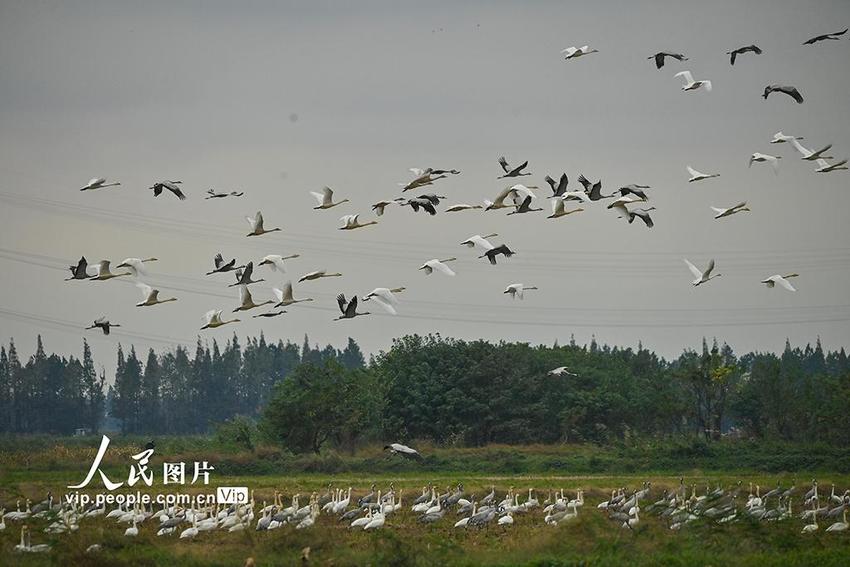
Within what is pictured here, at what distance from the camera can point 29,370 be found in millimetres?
128625

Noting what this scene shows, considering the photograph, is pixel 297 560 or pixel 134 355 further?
pixel 134 355

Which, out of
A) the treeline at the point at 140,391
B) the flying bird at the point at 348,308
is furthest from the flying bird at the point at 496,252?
the treeline at the point at 140,391

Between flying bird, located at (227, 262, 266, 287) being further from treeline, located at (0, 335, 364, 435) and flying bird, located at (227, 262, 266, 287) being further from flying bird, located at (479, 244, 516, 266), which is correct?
treeline, located at (0, 335, 364, 435)

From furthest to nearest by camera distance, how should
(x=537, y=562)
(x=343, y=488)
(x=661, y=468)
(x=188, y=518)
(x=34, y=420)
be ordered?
(x=34, y=420)
(x=661, y=468)
(x=343, y=488)
(x=188, y=518)
(x=537, y=562)

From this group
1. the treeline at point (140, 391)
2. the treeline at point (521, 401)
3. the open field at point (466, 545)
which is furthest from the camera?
the treeline at point (140, 391)

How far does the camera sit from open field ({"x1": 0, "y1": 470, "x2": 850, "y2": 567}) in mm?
31484

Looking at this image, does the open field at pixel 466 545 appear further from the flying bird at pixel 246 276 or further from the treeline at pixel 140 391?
the treeline at pixel 140 391

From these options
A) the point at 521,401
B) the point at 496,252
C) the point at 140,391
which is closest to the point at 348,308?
the point at 496,252

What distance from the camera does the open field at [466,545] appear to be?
31.5 metres

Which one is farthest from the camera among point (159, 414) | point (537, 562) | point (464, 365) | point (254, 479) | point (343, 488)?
point (159, 414)

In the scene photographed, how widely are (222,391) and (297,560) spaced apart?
112 m

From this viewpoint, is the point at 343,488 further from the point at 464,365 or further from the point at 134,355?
the point at 134,355

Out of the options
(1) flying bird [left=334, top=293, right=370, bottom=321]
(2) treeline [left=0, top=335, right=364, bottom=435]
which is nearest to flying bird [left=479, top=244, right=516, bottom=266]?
(1) flying bird [left=334, top=293, right=370, bottom=321]

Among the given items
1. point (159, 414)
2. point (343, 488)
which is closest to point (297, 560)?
point (343, 488)
